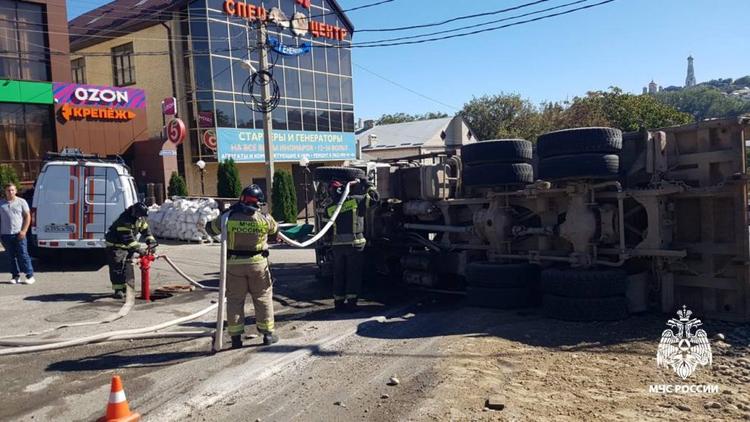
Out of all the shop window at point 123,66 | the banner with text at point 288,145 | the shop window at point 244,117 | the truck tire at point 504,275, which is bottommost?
the truck tire at point 504,275

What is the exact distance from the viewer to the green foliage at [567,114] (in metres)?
30.0

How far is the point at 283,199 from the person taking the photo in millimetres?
23453

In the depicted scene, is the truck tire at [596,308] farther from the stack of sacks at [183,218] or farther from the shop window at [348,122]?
the shop window at [348,122]

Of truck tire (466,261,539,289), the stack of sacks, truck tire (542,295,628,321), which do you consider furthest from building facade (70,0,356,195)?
truck tire (542,295,628,321)

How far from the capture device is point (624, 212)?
6953 millimetres

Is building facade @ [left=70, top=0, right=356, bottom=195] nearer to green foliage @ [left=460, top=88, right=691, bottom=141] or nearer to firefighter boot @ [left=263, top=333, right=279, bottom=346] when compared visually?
green foliage @ [left=460, top=88, right=691, bottom=141]

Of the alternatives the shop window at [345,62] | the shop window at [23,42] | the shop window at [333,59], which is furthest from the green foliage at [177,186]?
the shop window at [345,62]

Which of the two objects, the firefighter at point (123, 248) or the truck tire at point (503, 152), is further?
the firefighter at point (123, 248)

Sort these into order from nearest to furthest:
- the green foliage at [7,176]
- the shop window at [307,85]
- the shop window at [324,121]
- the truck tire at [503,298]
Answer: the truck tire at [503,298], the green foliage at [7,176], the shop window at [307,85], the shop window at [324,121]

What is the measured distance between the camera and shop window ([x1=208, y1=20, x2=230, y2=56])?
Answer: 27906 millimetres

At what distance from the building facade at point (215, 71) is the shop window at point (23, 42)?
367 cm

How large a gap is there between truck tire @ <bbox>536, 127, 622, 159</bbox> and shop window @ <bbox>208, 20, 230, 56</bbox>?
23.8 m

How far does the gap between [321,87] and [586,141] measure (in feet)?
93.4

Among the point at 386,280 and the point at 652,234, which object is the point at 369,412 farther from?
the point at 386,280
